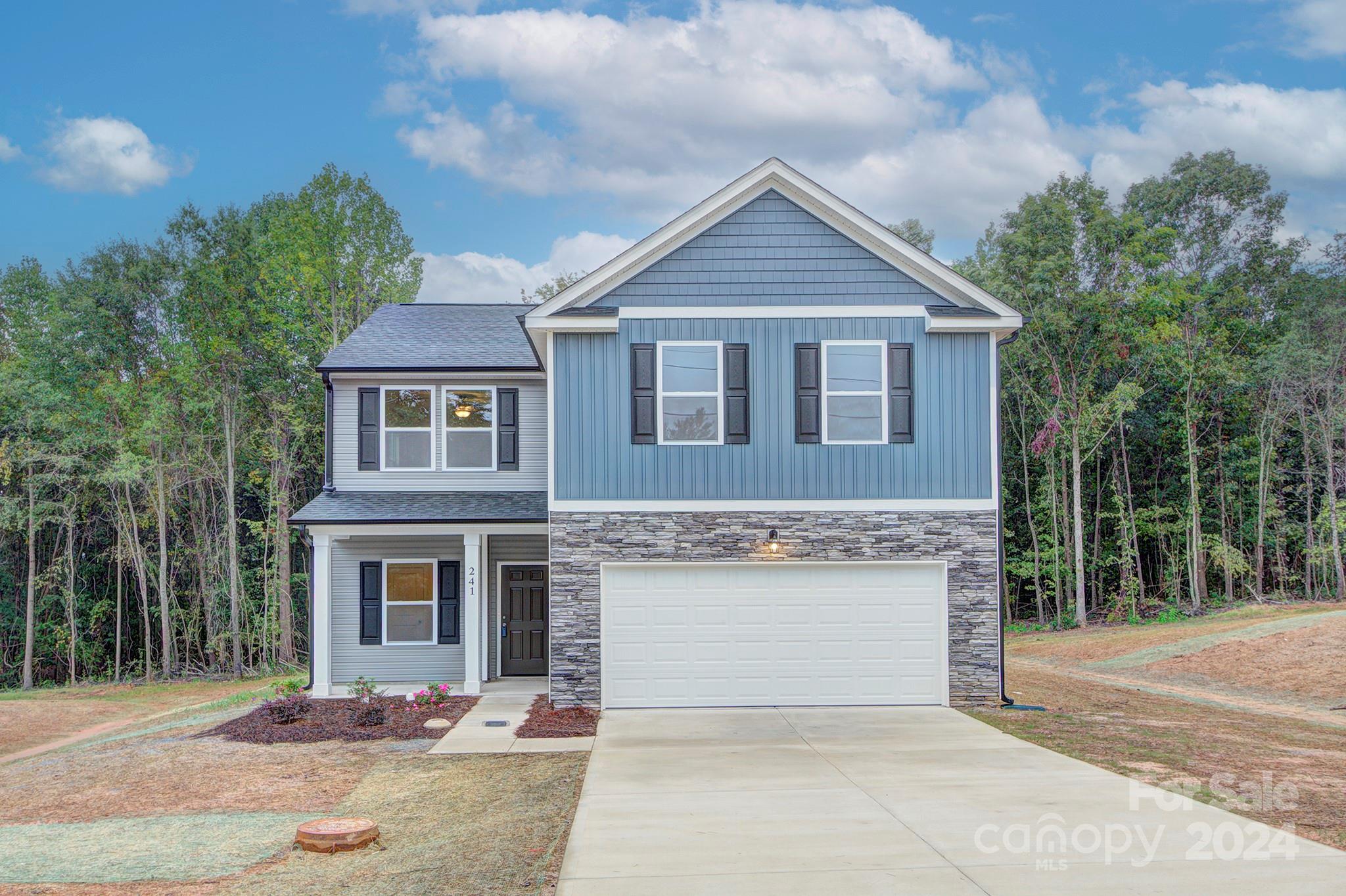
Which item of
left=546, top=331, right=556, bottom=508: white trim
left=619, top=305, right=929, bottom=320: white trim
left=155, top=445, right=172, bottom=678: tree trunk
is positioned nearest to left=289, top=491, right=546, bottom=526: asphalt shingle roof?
left=546, top=331, right=556, bottom=508: white trim

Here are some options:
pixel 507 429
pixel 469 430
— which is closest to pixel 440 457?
pixel 469 430

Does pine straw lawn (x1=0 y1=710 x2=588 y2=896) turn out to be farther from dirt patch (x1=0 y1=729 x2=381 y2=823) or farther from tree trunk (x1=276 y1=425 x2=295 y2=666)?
tree trunk (x1=276 y1=425 x2=295 y2=666)

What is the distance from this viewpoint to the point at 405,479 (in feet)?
52.0

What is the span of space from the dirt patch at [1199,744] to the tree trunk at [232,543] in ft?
58.7

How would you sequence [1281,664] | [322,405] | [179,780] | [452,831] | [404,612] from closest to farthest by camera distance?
1. [452,831]
2. [179,780]
3. [404,612]
4. [1281,664]
5. [322,405]

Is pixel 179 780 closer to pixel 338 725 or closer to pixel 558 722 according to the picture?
pixel 338 725

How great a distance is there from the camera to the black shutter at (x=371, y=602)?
50.9ft

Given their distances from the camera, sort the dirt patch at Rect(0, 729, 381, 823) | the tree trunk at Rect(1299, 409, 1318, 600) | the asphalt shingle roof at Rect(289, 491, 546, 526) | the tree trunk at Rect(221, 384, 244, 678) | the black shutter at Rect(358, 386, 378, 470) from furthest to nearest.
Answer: the tree trunk at Rect(1299, 409, 1318, 600)
the tree trunk at Rect(221, 384, 244, 678)
the black shutter at Rect(358, 386, 378, 470)
the asphalt shingle roof at Rect(289, 491, 546, 526)
the dirt patch at Rect(0, 729, 381, 823)

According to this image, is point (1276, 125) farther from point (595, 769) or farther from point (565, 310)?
point (595, 769)

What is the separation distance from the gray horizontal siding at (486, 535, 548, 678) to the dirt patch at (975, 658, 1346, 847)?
24.0 feet

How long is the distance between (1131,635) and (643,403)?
15.7 m

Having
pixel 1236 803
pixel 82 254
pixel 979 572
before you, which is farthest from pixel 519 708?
pixel 82 254

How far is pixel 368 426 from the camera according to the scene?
51.7 ft

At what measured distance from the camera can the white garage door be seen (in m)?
13.0
